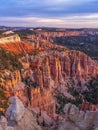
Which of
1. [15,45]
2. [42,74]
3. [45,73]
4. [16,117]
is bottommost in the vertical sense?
[45,73]

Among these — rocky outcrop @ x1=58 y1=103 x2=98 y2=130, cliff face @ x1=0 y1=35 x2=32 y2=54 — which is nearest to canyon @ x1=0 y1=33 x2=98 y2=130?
cliff face @ x1=0 y1=35 x2=32 y2=54

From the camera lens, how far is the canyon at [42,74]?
155 ft

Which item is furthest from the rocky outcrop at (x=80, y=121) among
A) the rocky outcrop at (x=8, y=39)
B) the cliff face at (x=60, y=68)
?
the rocky outcrop at (x=8, y=39)

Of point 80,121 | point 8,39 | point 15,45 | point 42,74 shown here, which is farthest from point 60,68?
point 80,121

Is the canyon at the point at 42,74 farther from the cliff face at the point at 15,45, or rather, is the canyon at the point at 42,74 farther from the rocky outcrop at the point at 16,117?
the rocky outcrop at the point at 16,117

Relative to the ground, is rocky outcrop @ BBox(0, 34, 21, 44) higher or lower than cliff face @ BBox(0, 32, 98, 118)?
higher

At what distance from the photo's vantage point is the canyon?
4712 cm

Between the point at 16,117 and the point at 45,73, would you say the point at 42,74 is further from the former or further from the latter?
the point at 16,117

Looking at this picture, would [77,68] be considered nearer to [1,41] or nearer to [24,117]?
[1,41]

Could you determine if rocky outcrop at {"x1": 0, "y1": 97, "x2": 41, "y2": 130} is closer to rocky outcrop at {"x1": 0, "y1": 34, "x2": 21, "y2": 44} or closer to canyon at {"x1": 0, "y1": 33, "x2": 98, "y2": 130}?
canyon at {"x1": 0, "y1": 33, "x2": 98, "y2": 130}

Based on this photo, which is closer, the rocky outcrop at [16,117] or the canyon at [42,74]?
the rocky outcrop at [16,117]

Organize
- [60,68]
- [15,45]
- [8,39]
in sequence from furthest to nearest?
[8,39], [15,45], [60,68]

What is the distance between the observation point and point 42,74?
61031 mm

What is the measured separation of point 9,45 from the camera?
7494 centimetres
